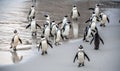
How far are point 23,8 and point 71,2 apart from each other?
291 centimetres

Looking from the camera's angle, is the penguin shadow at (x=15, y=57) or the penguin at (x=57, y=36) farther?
the penguin at (x=57, y=36)

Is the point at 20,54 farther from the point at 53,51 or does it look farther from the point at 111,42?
the point at 111,42

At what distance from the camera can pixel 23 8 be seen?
18.7 meters

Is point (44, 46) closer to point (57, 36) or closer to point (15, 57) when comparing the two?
point (15, 57)

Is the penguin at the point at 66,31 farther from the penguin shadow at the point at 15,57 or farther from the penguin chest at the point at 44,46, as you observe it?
the penguin shadow at the point at 15,57

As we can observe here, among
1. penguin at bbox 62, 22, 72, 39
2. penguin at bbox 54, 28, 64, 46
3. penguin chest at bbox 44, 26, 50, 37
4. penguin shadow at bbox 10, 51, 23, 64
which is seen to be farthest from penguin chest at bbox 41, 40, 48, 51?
penguin at bbox 62, 22, 72, 39

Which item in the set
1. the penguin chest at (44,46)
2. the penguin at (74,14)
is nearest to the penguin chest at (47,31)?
the penguin chest at (44,46)

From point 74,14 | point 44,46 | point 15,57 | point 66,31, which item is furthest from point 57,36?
point 74,14

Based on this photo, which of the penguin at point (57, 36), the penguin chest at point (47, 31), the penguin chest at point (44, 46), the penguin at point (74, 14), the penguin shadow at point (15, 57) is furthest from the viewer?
the penguin at point (74, 14)

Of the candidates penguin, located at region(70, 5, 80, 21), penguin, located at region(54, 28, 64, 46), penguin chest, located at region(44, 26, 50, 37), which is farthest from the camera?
penguin, located at region(70, 5, 80, 21)

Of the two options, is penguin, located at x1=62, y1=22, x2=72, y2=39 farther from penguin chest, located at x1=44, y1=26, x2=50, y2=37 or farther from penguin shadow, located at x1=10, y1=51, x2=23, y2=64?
penguin shadow, located at x1=10, y1=51, x2=23, y2=64

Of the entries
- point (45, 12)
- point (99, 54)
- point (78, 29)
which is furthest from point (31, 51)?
point (45, 12)

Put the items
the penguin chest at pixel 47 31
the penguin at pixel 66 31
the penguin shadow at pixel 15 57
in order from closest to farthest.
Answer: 1. the penguin shadow at pixel 15 57
2. the penguin chest at pixel 47 31
3. the penguin at pixel 66 31

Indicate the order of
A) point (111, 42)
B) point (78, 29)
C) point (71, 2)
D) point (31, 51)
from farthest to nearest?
point (71, 2), point (78, 29), point (111, 42), point (31, 51)
